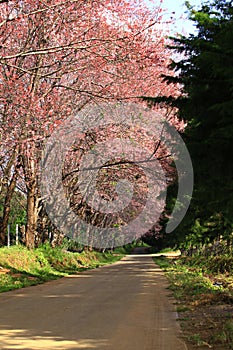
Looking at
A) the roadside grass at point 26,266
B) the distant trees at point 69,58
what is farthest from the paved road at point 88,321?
the distant trees at point 69,58

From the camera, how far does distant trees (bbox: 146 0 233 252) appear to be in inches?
311

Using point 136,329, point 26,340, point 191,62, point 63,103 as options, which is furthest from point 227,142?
point 63,103

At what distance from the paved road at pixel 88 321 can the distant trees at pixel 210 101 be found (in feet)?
7.99

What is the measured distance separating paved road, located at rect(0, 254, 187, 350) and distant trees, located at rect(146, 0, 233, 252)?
7.99 feet

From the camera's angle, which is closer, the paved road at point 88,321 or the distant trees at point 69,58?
the paved road at point 88,321

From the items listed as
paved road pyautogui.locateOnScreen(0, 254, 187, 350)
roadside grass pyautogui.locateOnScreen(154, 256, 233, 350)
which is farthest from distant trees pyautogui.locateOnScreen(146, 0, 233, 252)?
paved road pyautogui.locateOnScreen(0, 254, 187, 350)

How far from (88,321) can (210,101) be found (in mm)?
4513

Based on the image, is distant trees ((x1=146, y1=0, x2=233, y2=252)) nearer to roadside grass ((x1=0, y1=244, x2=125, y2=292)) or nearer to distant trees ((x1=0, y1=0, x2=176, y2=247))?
distant trees ((x1=0, y1=0, x2=176, y2=247))

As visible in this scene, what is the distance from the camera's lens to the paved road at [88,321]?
744cm

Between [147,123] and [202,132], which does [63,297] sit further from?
[147,123]

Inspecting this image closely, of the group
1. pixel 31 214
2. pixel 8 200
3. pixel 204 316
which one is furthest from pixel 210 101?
pixel 31 214

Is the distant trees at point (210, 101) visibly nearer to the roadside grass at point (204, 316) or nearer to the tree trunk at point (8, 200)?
the roadside grass at point (204, 316)

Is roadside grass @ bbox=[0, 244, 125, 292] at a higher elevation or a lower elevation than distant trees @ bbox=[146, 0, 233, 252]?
lower

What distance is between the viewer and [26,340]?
7602 mm
